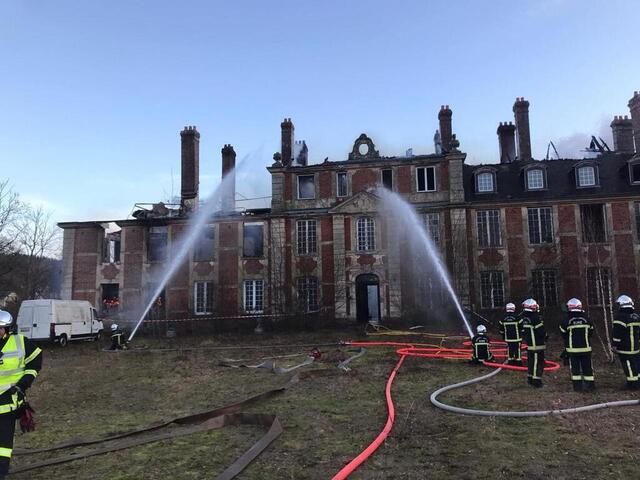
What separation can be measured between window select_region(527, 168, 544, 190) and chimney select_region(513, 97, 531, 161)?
12.8 ft

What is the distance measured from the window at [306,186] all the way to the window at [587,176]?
16.5 m

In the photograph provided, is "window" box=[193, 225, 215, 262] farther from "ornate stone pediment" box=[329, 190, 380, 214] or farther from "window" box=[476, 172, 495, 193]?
"window" box=[476, 172, 495, 193]

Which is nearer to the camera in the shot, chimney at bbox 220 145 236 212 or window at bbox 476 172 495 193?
window at bbox 476 172 495 193

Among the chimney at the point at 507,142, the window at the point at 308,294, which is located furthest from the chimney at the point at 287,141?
the chimney at the point at 507,142

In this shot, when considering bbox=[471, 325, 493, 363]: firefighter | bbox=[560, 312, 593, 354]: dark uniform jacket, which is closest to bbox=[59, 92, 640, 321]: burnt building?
bbox=[471, 325, 493, 363]: firefighter

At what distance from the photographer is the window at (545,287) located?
3039 cm

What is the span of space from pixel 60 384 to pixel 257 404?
731 cm

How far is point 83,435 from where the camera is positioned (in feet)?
28.4

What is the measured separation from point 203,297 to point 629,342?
27.6 metres

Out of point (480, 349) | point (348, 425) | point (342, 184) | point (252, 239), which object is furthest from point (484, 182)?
point (348, 425)

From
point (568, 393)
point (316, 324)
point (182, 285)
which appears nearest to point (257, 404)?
point (568, 393)

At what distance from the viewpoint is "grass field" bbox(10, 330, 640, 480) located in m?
6.44

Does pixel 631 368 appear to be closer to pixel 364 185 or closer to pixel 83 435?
pixel 83 435

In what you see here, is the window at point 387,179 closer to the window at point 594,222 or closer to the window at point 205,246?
the window at point 594,222
